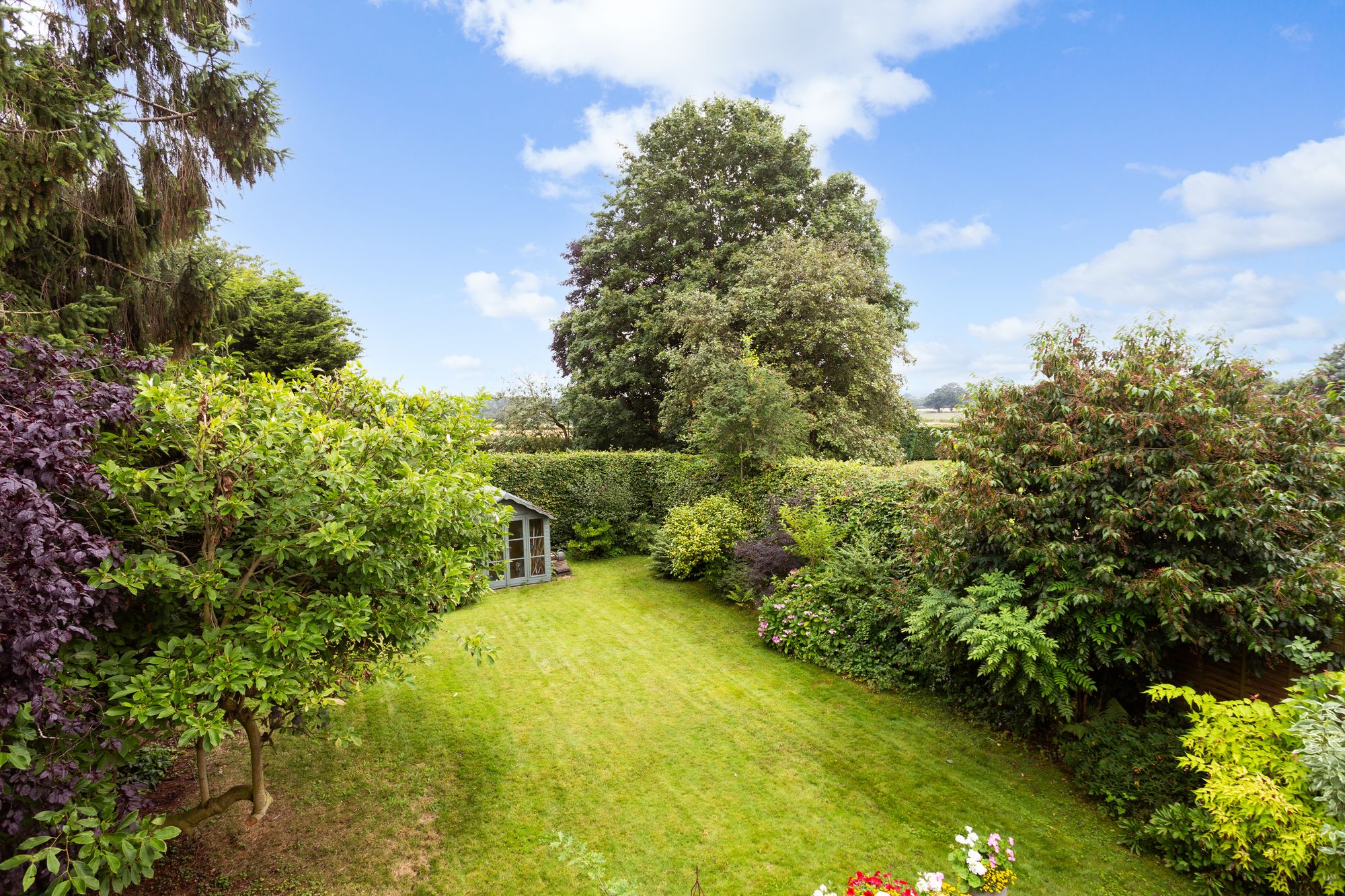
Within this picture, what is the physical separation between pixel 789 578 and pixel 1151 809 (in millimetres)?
4931

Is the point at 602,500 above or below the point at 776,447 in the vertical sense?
below

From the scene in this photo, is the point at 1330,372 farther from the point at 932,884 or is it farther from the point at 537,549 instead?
the point at 537,549

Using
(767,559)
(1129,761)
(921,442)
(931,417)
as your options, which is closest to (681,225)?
(921,442)

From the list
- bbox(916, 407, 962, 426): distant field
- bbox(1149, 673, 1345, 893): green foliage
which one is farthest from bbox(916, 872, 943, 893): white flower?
bbox(916, 407, 962, 426): distant field

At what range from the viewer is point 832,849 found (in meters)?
4.17

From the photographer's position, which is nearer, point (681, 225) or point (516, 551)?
point (516, 551)

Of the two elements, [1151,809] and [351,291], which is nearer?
[1151,809]

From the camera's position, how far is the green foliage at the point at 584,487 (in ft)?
47.1

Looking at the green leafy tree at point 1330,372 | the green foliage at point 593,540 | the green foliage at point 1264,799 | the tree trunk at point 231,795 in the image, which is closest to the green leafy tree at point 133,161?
the tree trunk at point 231,795

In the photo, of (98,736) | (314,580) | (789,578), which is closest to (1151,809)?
(789,578)

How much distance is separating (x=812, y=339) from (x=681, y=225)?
23.6 feet

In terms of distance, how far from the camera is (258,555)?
3.51m

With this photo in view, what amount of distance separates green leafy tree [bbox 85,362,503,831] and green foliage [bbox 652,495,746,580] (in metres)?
7.24

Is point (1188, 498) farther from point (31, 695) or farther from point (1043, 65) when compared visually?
point (1043, 65)
